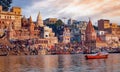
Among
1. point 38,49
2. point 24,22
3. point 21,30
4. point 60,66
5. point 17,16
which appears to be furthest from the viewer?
point 24,22

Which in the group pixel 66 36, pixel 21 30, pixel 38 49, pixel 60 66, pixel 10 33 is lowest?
pixel 60 66

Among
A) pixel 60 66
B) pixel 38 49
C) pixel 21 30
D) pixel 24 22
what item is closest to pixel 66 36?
pixel 24 22

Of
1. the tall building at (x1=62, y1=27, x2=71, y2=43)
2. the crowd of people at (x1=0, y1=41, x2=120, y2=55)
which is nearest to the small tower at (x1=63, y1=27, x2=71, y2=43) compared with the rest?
the tall building at (x1=62, y1=27, x2=71, y2=43)

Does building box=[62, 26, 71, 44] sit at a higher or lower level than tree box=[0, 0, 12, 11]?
lower

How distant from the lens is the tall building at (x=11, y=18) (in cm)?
15595

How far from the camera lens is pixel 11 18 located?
525 feet

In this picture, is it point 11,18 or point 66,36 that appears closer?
point 11,18

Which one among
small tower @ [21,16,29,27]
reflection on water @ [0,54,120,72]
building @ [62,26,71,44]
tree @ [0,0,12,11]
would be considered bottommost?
reflection on water @ [0,54,120,72]

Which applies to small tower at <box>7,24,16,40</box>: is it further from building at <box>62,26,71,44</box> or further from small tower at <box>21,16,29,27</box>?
building at <box>62,26,71,44</box>

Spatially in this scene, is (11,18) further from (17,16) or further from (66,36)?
(66,36)

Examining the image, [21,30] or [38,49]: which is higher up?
[21,30]

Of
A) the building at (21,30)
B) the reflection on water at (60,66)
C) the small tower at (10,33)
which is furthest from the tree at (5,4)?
the reflection on water at (60,66)

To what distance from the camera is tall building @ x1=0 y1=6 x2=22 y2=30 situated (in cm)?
15595

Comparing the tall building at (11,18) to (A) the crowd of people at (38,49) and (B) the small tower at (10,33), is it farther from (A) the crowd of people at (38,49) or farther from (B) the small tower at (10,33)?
(A) the crowd of people at (38,49)
